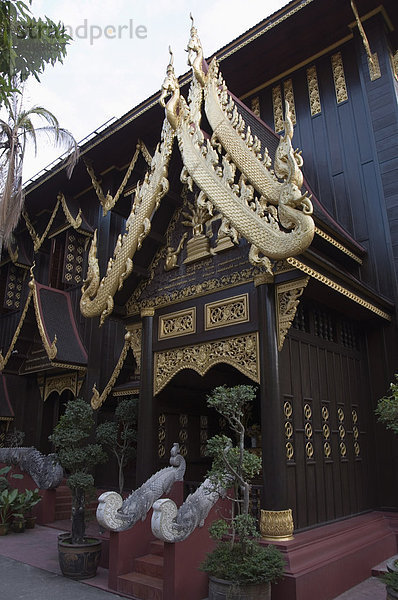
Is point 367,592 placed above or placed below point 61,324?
below

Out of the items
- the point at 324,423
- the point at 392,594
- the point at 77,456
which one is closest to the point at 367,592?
the point at 392,594

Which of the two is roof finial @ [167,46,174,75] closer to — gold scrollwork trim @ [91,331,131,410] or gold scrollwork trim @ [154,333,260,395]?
gold scrollwork trim @ [154,333,260,395]

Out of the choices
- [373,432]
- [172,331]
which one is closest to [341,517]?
[373,432]

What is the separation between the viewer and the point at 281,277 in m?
5.39

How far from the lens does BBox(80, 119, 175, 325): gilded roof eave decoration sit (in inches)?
256

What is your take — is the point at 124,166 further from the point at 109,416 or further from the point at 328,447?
the point at 328,447

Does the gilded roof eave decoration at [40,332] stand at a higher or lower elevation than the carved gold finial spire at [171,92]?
lower

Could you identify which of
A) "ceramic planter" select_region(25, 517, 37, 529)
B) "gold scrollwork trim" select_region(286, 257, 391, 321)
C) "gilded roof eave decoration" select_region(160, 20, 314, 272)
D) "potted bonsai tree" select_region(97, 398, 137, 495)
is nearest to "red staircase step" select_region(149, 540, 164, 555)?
"potted bonsai tree" select_region(97, 398, 137, 495)

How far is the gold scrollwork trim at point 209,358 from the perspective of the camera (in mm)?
5410

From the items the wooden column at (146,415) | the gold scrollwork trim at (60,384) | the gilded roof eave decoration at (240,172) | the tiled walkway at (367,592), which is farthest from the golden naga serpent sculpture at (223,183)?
the gold scrollwork trim at (60,384)

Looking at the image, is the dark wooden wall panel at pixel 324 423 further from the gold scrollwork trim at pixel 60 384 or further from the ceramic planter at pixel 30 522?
the gold scrollwork trim at pixel 60 384

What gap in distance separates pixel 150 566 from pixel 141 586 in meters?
0.32

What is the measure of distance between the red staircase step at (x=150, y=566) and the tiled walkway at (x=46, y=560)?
1.24 ft

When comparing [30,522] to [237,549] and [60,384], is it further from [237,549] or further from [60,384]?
[237,549]
